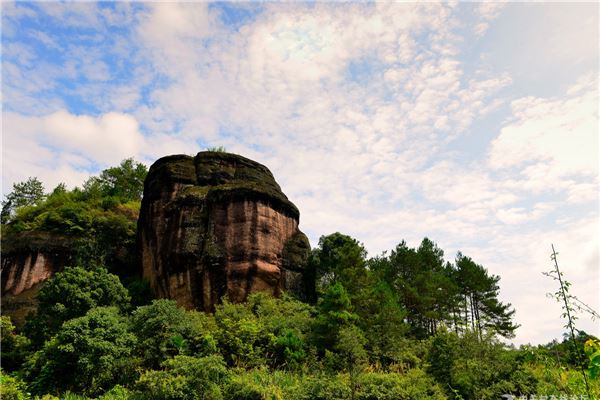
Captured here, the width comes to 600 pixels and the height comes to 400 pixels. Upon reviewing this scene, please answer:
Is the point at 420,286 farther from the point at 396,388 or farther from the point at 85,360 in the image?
the point at 85,360

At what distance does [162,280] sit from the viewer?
34.1 m

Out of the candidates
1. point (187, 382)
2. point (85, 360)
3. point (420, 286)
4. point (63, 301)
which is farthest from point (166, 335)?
point (420, 286)

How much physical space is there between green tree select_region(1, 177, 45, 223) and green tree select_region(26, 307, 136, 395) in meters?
40.6

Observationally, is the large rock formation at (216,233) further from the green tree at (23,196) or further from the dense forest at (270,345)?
the green tree at (23,196)

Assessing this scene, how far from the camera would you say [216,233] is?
34.1 metres

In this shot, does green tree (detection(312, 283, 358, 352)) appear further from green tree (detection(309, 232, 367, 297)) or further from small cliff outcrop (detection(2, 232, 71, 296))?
small cliff outcrop (detection(2, 232, 71, 296))

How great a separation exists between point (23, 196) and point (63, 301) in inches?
1480

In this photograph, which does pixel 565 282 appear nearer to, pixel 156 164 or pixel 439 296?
pixel 439 296

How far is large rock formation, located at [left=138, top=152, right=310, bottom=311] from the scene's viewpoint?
32.4 meters

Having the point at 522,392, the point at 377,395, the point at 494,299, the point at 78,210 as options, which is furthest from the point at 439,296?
the point at 78,210

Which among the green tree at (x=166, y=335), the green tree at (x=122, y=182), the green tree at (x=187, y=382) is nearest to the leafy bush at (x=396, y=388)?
the green tree at (x=187, y=382)

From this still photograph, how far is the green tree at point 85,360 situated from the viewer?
2014 centimetres

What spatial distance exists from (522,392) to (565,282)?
20767 millimetres

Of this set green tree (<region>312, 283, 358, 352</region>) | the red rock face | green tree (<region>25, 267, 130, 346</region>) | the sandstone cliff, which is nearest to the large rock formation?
green tree (<region>25, 267, 130, 346</region>)
